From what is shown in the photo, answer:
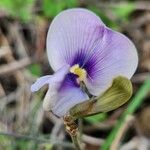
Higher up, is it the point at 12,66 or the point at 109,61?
the point at 109,61

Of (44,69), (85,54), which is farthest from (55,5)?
(85,54)

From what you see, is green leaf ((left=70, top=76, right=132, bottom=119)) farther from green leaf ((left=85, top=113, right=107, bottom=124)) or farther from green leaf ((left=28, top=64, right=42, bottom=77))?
green leaf ((left=28, top=64, right=42, bottom=77))

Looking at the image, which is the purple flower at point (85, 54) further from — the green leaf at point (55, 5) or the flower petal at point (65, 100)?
the green leaf at point (55, 5)

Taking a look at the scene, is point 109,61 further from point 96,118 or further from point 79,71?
point 96,118

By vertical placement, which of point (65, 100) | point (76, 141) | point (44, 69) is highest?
point (65, 100)

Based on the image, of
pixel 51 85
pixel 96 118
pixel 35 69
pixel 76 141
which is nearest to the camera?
pixel 51 85

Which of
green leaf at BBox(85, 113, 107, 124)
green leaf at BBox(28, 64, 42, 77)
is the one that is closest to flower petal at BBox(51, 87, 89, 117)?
green leaf at BBox(85, 113, 107, 124)
